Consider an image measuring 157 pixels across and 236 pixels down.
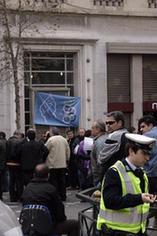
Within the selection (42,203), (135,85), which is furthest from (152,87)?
(42,203)

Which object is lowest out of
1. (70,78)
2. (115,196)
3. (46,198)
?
(46,198)

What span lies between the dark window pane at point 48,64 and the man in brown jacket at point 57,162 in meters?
Answer: 10.3

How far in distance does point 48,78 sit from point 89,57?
1.77 m

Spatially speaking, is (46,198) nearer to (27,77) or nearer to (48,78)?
(27,77)

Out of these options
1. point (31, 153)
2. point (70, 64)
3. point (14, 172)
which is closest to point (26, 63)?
point (70, 64)

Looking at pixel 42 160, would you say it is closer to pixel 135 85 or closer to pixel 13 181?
pixel 13 181

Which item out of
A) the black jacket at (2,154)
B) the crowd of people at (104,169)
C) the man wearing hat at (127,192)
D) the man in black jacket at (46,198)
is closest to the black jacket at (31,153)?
the crowd of people at (104,169)

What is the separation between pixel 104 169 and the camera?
9.34 meters

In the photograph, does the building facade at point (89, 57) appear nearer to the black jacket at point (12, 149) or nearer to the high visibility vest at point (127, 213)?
the black jacket at point (12, 149)

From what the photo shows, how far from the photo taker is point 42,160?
15.9 m

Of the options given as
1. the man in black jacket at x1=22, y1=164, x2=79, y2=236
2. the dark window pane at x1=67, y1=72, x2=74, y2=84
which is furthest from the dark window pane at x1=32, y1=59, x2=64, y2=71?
the man in black jacket at x1=22, y1=164, x2=79, y2=236

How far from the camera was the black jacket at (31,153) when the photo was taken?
15.6 metres

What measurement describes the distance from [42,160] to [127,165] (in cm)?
1041

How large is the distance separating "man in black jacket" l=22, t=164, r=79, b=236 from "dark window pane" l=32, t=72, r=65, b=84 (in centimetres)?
1815
